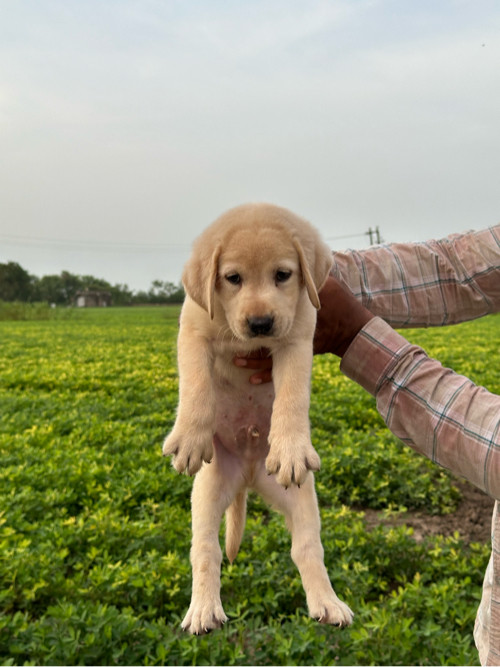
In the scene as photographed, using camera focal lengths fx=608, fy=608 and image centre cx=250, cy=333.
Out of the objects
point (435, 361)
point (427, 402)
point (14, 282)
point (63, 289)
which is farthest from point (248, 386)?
point (14, 282)

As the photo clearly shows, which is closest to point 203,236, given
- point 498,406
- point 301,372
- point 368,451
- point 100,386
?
point 301,372

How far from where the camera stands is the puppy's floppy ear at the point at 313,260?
5.76 ft

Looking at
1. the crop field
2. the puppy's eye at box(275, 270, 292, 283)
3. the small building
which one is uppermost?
the small building

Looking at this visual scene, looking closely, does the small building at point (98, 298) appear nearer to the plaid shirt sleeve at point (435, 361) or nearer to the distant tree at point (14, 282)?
the plaid shirt sleeve at point (435, 361)

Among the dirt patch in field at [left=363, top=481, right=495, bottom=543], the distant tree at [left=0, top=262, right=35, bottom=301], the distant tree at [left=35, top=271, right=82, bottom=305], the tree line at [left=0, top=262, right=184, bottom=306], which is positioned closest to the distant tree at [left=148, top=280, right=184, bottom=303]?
the tree line at [left=0, top=262, right=184, bottom=306]

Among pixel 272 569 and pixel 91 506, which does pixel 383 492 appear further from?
pixel 91 506

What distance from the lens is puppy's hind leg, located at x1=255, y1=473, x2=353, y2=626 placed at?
1.85 meters

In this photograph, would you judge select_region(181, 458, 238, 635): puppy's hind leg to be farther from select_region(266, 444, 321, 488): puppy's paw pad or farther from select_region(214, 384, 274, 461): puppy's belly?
select_region(266, 444, 321, 488): puppy's paw pad

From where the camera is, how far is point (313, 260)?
6.10ft

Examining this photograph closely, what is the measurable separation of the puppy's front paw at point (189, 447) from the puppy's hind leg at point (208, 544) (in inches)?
16.7

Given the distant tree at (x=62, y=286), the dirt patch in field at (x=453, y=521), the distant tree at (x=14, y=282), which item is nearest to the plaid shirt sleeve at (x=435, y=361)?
the dirt patch in field at (x=453, y=521)

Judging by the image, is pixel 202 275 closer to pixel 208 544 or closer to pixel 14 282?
pixel 208 544

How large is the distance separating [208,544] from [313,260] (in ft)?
3.34

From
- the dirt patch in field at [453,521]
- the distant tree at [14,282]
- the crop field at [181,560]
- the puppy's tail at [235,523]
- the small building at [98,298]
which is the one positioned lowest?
the dirt patch in field at [453,521]
